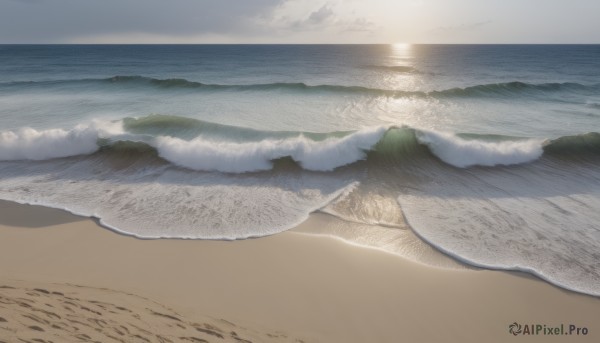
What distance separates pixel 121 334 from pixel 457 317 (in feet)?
11.6

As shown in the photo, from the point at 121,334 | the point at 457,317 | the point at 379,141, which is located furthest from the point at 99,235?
the point at 379,141

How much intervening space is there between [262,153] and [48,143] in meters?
6.02

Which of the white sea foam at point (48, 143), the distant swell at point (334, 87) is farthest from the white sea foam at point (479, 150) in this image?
the white sea foam at point (48, 143)

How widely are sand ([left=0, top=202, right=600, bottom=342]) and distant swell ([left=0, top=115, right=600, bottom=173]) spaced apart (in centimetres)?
345

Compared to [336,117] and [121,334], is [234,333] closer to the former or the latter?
[121,334]

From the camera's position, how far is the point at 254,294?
3.93 metres

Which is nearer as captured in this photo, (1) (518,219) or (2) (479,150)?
(1) (518,219)

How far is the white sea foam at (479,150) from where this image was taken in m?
8.55

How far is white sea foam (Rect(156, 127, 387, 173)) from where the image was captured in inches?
321

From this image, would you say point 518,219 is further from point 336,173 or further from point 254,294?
point 254,294

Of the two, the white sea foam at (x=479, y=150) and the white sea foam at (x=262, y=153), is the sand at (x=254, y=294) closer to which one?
the white sea foam at (x=262, y=153)

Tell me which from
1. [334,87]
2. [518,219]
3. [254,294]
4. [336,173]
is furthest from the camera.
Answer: [334,87]

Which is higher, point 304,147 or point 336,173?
point 304,147

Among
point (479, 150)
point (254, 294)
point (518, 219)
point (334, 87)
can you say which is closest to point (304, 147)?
point (479, 150)
